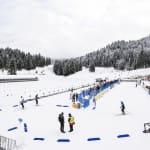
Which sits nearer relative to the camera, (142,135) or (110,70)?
(142,135)

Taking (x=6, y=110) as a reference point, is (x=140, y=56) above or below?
above

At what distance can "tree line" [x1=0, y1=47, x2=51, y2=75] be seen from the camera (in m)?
121

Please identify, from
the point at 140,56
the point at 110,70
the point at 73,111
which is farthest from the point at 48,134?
the point at 110,70

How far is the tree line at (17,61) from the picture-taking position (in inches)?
4753

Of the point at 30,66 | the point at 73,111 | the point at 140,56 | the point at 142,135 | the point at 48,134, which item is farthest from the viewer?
the point at 140,56

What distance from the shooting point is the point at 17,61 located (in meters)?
136

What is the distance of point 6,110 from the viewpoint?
1355 inches

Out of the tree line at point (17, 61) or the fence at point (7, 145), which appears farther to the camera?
the tree line at point (17, 61)

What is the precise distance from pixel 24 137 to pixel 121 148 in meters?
7.12

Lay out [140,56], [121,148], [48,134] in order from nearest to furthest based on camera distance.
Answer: [121,148] < [48,134] < [140,56]

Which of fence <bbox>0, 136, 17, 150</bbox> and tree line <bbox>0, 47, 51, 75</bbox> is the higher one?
tree line <bbox>0, 47, 51, 75</bbox>

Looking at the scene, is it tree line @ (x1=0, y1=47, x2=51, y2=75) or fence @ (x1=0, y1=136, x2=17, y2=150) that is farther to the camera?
tree line @ (x1=0, y1=47, x2=51, y2=75)

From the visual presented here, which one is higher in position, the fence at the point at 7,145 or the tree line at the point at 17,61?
the tree line at the point at 17,61

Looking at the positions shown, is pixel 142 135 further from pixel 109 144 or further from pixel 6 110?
pixel 6 110
